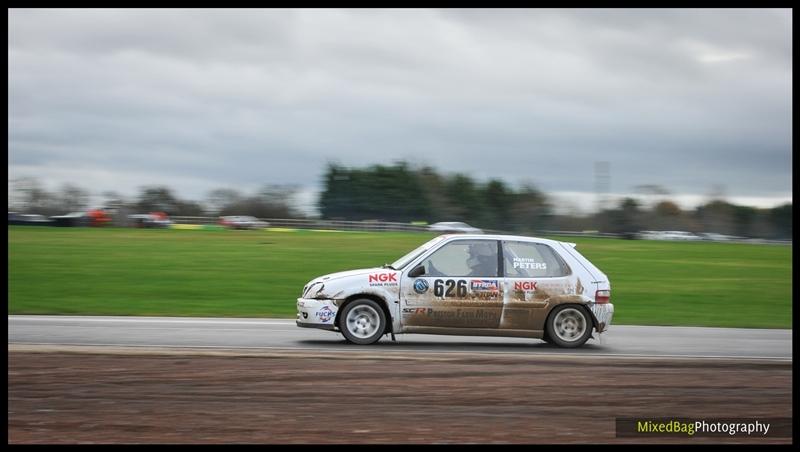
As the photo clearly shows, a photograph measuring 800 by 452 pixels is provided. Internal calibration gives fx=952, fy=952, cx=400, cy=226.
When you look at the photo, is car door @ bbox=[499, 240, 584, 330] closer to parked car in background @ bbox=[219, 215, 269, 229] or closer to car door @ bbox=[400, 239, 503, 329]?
car door @ bbox=[400, 239, 503, 329]

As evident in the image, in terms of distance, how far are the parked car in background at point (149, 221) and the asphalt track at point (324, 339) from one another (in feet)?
124

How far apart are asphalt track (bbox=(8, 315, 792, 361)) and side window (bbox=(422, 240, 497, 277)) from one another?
1038 mm

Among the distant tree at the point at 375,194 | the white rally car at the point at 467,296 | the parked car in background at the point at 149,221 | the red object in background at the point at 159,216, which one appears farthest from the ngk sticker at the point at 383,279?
the distant tree at the point at 375,194

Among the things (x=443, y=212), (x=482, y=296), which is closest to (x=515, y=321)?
(x=482, y=296)

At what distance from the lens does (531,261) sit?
1316cm

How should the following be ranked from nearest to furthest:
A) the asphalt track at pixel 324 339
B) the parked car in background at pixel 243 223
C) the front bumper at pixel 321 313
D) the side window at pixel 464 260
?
1. the asphalt track at pixel 324 339
2. the front bumper at pixel 321 313
3. the side window at pixel 464 260
4. the parked car in background at pixel 243 223

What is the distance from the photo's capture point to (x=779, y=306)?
23766 millimetres

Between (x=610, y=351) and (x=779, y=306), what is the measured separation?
12781mm

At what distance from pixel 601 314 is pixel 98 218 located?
4288cm

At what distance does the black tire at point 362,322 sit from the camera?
12.8 meters

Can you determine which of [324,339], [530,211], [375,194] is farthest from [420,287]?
[375,194]

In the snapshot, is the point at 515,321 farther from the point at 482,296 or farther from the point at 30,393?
the point at 30,393

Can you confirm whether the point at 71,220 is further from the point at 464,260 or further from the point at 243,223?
the point at 464,260

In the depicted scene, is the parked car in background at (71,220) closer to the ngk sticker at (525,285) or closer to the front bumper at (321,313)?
the front bumper at (321,313)
